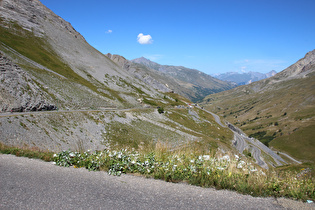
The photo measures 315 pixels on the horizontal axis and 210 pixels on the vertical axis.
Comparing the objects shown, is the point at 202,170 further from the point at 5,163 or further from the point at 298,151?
the point at 298,151

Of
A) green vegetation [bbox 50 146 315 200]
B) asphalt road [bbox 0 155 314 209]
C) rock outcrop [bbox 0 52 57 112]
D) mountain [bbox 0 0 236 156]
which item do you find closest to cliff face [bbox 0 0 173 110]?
mountain [bbox 0 0 236 156]

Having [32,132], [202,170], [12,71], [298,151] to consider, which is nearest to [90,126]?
[32,132]

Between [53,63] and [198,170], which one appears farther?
[53,63]

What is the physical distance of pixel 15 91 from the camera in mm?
36156

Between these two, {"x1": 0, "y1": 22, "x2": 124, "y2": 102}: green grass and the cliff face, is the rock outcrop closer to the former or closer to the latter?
the cliff face

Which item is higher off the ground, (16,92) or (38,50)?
(38,50)

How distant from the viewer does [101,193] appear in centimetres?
651

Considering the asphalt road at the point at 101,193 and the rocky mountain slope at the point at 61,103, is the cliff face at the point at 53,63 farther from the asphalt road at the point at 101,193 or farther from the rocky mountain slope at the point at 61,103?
the asphalt road at the point at 101,193

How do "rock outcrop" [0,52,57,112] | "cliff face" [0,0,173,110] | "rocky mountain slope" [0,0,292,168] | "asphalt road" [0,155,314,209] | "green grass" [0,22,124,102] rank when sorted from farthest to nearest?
"green grass" [0,22,124,102] < "cliff face" [0,0,173,110] < "rock outcrop" [0,52,57,112] < "rocky mountain slope" [0,0,292,168] < "asphalt road" [0,155,314,209]

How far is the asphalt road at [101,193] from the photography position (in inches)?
228

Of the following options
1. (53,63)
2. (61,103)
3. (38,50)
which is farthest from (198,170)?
(38,50)

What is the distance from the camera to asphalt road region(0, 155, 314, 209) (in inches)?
228

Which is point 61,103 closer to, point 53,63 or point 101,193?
point 101,193

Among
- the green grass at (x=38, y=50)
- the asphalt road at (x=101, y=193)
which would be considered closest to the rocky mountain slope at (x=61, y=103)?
the green grass at (x=38, y=50)
